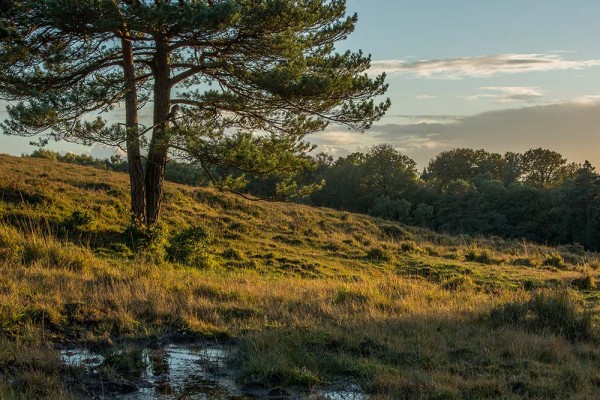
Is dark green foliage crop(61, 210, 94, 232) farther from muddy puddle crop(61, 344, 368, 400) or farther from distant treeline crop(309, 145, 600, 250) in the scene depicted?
distant treeline crop(309, 145, 600, 250)

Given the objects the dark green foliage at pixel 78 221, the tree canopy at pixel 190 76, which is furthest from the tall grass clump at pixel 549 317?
the dark green foliage at pixel 78 221

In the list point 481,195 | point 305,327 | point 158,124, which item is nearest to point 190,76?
point 158,124

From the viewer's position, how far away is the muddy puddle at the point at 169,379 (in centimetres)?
533

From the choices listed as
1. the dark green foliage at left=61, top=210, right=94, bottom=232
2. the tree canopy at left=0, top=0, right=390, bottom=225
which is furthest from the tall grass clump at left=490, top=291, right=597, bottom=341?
the dark green foliage at left=61, top=210, right=94, bottom=232

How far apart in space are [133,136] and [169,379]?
11.1 meters

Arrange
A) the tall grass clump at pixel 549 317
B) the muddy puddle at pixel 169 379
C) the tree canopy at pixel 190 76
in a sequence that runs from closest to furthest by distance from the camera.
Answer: the muddy puddle at pixel 169 379
the tall grass clump at pixel 549 317
the tree canopy at pixel 190 76

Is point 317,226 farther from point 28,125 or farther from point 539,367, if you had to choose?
point 539,367

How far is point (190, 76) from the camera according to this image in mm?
19234

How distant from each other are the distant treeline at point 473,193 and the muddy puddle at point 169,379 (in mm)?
36545

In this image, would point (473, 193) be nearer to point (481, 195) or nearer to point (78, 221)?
point (481, 195)

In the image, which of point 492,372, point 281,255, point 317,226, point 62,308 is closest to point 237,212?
point 317,226

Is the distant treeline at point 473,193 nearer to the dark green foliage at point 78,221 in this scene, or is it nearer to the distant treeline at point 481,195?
the distant treeline at point 481,195

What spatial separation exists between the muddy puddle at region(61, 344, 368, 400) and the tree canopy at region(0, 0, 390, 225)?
9716 millimetres

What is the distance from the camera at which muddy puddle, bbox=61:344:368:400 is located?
5332mm
